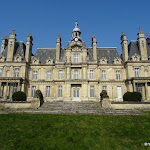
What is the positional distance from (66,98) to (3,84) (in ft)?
42.0

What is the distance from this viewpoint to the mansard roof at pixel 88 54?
32562 mm

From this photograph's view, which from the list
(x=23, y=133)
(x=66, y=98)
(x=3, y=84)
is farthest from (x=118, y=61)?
(x=23, y=133)

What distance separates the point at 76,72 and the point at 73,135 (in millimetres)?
22350

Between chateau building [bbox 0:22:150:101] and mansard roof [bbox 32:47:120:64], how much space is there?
0.71ft

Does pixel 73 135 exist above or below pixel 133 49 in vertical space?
below

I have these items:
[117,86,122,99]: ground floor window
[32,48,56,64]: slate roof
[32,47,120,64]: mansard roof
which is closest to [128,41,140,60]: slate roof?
[32,47,120,64]: mansard roof

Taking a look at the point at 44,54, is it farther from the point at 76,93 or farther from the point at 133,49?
the point at 133,49

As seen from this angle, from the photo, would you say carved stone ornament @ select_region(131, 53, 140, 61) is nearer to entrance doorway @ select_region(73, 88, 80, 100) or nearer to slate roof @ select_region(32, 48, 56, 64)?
entrance doorway @ select_region(73, 88, 80, 100)

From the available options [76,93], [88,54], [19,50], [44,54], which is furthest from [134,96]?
[19,50]

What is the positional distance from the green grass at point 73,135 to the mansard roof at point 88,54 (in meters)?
22.5

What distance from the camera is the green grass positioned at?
23.6ft

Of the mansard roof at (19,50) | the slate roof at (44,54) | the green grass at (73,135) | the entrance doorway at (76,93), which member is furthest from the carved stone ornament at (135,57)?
the mansard roof at (19,50)

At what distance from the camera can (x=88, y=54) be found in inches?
1287

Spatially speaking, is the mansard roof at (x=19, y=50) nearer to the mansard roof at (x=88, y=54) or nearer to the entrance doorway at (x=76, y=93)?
the mansard roof at (x=88, y=54)
